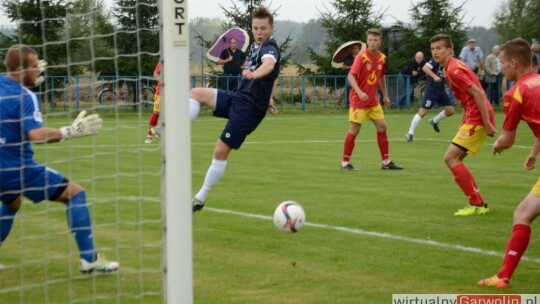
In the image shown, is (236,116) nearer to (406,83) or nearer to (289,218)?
(289,218)

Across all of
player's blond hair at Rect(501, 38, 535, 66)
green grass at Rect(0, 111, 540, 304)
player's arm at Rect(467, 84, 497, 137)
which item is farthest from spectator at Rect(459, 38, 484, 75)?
player's blond hair at Rect(501, 38, 535, 66)

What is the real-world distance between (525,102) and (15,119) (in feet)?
12.1

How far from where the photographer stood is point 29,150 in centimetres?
640

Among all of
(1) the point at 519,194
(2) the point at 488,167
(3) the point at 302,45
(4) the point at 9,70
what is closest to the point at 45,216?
(4) the point at 9,70

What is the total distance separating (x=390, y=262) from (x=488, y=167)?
7.29 m

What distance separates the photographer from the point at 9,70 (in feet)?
20.4

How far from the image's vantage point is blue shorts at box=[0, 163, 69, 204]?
6289 mm

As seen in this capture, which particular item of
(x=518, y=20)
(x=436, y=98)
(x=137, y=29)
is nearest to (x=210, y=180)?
(x=137, y=29)

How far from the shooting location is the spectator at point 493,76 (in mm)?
31578

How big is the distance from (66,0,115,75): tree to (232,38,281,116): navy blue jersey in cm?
242

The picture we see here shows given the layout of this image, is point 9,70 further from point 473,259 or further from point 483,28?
point 483,28

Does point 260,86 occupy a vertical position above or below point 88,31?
below

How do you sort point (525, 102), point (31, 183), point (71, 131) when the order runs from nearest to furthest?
point (71, 131), point (31, 183), point (525, 102)

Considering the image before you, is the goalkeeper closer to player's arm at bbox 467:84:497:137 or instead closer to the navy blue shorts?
player's arm at bbox 467:84:497:137
